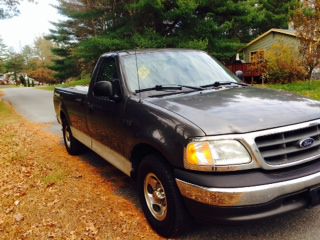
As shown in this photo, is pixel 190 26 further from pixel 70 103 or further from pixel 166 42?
pixel 70 103

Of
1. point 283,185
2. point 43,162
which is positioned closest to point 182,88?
point 283,185

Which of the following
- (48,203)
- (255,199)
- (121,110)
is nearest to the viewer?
(255,199)

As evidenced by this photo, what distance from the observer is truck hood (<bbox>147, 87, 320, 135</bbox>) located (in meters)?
3.15

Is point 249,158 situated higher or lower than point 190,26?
lower

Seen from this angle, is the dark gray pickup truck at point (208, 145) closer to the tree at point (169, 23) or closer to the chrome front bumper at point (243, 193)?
the chrome front bumper at point (243, 193)

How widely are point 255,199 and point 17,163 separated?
512 centimetres

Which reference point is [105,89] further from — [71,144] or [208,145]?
[71,144]

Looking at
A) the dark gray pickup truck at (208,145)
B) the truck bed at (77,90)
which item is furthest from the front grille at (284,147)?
the truck bed at (77,90)

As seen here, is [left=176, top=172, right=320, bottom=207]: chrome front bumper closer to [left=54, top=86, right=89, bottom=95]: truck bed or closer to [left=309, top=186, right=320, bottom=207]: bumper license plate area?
[left=309, top=186, right=320, bottom=207]: bumper license plate area

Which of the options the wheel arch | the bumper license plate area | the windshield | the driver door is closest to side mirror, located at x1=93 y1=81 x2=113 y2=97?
the driver door

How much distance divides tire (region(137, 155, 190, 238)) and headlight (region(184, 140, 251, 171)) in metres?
0.36

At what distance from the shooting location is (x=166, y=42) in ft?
78.0

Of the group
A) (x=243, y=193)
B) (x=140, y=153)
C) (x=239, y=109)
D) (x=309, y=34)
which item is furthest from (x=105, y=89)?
(x=309, y=34)

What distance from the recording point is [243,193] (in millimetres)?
2920
